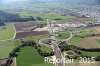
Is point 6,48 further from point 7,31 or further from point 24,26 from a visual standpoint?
point 24,26

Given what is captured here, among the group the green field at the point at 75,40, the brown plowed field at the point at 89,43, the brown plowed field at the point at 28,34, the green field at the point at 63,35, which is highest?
the brown plowed field at the point at 28,34

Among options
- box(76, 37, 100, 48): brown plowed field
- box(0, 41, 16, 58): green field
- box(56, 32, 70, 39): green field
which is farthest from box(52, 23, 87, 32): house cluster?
box(0, 41, 16, 58): green field

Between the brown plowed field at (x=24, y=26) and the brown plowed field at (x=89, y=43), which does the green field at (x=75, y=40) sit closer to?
the brown plowed field at (x=89, y=43)

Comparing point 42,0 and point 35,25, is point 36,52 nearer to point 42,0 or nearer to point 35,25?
point 35,25

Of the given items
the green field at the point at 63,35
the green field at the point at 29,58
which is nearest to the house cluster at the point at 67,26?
the green field at the point at 63,35

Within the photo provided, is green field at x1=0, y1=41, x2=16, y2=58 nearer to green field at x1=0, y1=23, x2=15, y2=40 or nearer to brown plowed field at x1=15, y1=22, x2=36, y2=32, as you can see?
green field at x1=0, y1=23, x2=15, y2=40

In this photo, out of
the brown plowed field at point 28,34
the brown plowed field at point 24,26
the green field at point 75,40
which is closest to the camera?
the green field at point 75,40

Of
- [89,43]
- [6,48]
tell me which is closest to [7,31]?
[6,48]
